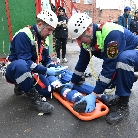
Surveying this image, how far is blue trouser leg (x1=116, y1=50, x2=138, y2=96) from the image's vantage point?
2.55 m

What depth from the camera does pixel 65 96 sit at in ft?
10.5

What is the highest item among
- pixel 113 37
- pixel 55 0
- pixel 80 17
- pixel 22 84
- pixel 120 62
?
pixel 55 0

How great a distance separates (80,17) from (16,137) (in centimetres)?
157

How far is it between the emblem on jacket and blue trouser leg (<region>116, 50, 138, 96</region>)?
11cm

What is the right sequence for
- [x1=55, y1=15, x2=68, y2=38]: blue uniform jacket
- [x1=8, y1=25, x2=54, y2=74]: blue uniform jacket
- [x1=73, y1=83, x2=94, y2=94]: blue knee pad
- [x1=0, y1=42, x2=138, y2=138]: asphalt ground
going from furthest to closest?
[x1=55, y1=15, x2=68, y2=38]: blue uniform jacket, [x1=73, y1=83, x2=94, y2=94]: blue knee pad, [x1=8, y1=25, x2=54, y2=74]: blue uniform jacket, [x1=0, y1=42, x2=138, y2=138]: asphalt ground

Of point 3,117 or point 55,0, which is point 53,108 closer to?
point 3,117

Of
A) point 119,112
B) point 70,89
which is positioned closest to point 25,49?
point 70,89

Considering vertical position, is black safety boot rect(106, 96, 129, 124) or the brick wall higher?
the brick wall

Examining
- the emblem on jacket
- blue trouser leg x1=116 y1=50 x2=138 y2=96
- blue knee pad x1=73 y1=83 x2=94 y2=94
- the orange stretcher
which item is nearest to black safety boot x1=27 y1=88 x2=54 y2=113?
the orange stretcher

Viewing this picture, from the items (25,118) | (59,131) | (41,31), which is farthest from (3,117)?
(41,31)

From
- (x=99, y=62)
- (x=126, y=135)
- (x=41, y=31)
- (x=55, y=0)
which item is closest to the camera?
(x=126, y=135)

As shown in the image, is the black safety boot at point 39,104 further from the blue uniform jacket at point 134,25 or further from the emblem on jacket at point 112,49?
the blue uniform jacket at point 134,25

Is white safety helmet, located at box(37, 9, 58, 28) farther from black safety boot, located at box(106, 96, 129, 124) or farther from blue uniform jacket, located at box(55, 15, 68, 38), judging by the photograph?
blue uniform jacket, located at box(55, 15, 68, 38)

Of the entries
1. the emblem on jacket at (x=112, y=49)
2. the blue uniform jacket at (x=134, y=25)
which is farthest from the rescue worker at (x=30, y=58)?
the blue uniform jacket at (x=134, y=25)
